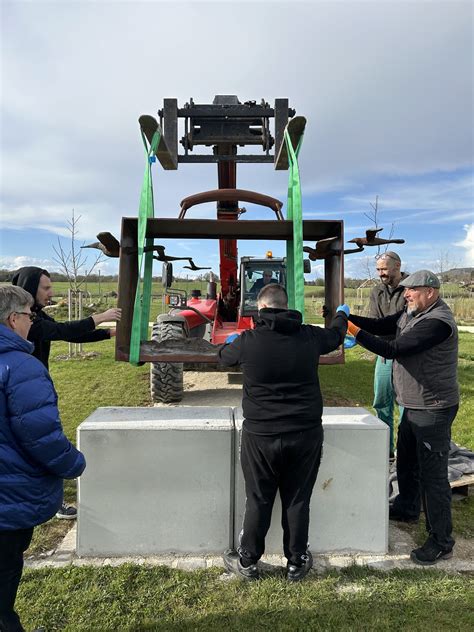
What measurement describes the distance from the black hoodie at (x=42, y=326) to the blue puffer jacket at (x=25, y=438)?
118 cm

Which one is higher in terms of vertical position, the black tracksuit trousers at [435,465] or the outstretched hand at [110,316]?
the outstretched hand at [110,316]

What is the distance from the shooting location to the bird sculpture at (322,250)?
3.56 metres

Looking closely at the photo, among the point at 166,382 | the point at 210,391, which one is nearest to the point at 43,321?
the point at 166,382

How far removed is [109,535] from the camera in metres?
3.05

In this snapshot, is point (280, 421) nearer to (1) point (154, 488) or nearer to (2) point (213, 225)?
(1) point (154, 488)

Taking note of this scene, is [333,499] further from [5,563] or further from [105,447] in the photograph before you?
[5,563]

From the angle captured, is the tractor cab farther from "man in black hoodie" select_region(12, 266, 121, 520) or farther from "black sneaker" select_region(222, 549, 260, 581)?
"black sneaker" select_region(222, 549, 260, 581)

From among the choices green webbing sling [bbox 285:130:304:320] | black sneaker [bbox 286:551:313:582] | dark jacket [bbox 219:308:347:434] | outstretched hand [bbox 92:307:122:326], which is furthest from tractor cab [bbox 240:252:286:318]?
black sneaker [bbox 286:551:313:582]

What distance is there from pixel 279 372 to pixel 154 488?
3.91ft

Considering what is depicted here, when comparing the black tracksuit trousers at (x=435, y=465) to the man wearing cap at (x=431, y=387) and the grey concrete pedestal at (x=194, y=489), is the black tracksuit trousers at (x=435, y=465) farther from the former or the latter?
the grey concrete pedestal at (x=194, y=489)

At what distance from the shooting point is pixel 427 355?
307 centimetres

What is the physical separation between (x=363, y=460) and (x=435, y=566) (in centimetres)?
80

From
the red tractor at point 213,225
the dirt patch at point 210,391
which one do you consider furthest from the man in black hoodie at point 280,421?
the dirt patch at point 210,391

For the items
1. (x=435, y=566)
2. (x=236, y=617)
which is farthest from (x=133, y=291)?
(x=435, y=566)
